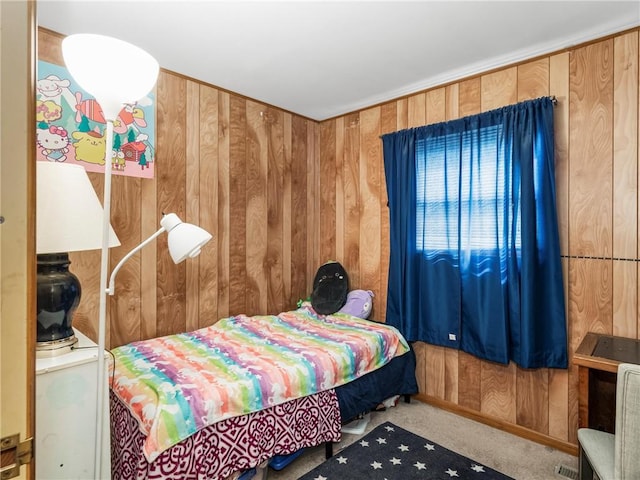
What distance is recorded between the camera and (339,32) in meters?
2.13

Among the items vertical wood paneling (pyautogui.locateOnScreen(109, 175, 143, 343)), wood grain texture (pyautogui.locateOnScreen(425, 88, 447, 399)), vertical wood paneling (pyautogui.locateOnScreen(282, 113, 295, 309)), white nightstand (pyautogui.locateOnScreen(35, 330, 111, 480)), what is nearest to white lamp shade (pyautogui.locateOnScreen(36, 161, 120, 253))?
white nightstand (pyautogui.locateOnScreen(35, 330, 111, 480))

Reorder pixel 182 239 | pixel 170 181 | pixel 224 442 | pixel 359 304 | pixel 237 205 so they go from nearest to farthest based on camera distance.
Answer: pixel 182 239 < pixel 224 442 < pixel 170 181 < pixel 237 205 < pixel 359 304

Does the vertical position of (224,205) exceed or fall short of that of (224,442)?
it exceeds it

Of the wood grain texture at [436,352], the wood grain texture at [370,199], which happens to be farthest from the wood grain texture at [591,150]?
the wood grain texture at [370,199]

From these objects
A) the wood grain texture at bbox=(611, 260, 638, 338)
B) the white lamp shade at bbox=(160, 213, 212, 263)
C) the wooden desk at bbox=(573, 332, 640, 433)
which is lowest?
the wooden desk at bbox=(573, 332, 640, 433)

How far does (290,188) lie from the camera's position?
3.48 meters

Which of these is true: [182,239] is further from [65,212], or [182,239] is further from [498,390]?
[498,390]

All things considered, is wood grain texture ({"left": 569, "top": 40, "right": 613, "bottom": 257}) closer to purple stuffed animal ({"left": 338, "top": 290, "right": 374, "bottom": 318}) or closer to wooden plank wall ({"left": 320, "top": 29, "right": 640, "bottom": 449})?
wooden plank wall ({"left": 320, "top": 29, "right": 640, "bottom": 449})

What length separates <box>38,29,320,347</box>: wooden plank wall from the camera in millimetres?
2412

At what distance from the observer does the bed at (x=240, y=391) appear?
1.56m

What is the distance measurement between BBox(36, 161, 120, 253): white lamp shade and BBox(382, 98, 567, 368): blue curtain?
219 cm

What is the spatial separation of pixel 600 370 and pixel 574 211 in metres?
0.92

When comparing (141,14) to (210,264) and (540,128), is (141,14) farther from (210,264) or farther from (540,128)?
(540,128)

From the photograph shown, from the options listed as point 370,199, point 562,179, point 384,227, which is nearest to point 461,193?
point 562,179
